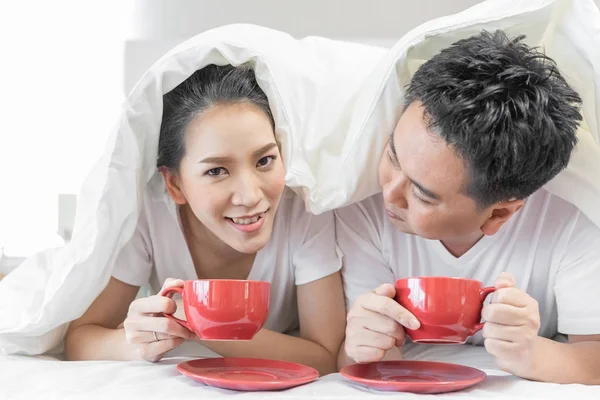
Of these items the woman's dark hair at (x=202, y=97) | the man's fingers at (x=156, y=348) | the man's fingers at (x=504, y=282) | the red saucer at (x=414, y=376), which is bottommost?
the red saucer at (x=414, y=376)

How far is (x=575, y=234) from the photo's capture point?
4.12 feet

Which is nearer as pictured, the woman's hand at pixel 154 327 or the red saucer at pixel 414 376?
the red saucer at pixel 414 376

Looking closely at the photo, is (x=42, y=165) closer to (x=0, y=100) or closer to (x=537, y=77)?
(x=0, y=100)

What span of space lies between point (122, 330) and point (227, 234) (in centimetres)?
25

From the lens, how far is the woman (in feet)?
4.18

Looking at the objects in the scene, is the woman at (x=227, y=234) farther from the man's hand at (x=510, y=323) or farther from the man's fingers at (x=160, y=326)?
the man's hand at (x=510, y=323)

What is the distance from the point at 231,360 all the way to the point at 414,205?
0.37 m

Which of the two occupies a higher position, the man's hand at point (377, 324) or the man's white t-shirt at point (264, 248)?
the man's white t-shirt at point (264, 248)

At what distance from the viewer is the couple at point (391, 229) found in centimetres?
107

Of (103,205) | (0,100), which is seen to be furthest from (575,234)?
(0,100)

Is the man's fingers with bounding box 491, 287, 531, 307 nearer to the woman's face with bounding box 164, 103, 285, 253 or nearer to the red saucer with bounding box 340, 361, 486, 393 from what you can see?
the red saucer with bounding box 340, 361, 486, 393

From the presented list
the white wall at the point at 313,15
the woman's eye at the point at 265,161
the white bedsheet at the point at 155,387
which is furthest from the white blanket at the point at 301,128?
the white wall at the point at 313,15

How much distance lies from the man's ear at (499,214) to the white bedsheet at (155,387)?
24 centimetres

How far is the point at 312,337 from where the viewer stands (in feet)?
4.48
